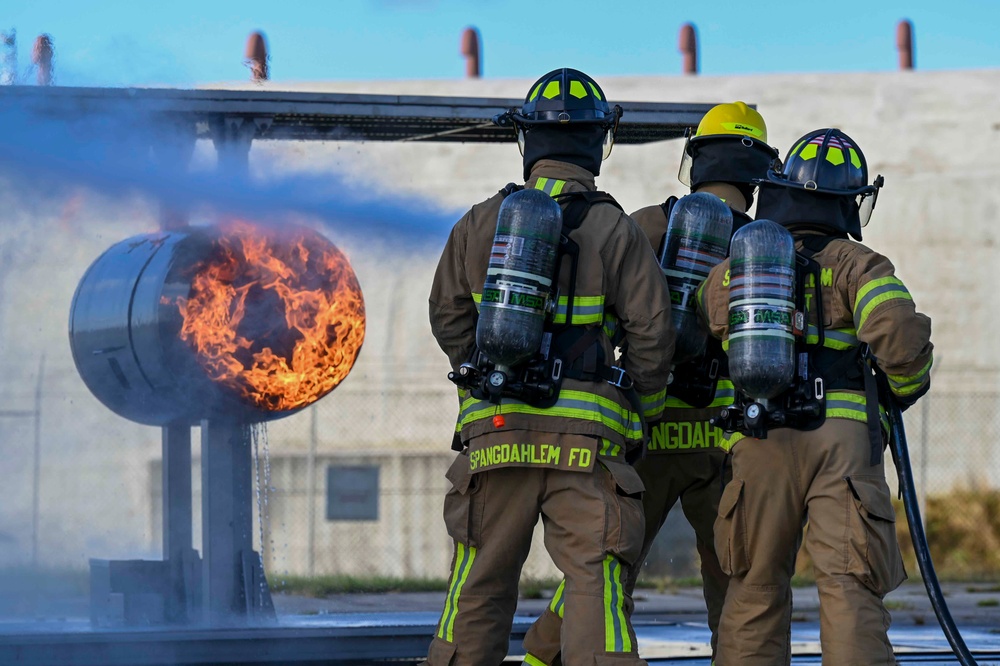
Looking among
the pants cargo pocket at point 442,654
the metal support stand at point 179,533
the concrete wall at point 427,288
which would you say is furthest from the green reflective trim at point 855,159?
the concrete wall at point 427,288

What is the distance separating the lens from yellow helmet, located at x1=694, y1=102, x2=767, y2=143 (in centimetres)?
549

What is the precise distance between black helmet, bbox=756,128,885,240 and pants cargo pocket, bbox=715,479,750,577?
98 centimetres

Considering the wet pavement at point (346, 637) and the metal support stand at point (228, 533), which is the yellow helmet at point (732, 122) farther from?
the metal support stand at point (228, 533)

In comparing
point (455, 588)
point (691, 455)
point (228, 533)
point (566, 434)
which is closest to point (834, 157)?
point (691, 455)

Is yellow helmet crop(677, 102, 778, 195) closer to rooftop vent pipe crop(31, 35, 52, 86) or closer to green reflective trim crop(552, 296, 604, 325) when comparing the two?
green reflective trim crop(552, 296, 604, 325)

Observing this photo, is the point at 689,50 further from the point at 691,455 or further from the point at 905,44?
the point at 691,455

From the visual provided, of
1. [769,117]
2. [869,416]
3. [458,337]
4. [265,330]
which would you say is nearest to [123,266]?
[265,330]

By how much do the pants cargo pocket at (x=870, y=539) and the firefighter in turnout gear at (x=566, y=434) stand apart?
662mm

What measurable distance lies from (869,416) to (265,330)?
3298mm

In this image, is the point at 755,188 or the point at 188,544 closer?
the point at 755,188

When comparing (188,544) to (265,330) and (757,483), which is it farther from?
(757,483)

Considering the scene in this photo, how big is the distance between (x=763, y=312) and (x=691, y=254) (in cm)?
74

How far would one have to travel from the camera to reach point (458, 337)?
4.73 metres

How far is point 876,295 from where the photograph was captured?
14.1 ft
